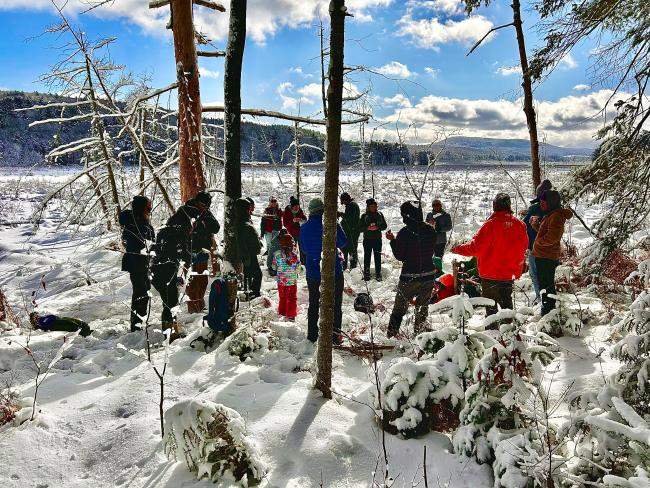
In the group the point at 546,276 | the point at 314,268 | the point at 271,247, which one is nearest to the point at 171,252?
the point at 314,268

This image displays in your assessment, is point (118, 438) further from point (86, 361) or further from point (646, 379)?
point (646, 379)

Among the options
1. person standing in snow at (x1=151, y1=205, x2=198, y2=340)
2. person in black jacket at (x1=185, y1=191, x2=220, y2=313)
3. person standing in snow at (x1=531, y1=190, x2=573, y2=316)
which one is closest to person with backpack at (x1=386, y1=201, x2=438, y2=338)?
person standing in snow at (x1=531, y1=190, x2=573, y2=316)

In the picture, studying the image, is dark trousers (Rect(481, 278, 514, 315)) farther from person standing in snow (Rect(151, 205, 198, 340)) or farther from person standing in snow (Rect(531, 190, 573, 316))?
person standing in snow (Rect(151, 205, 198, 340))

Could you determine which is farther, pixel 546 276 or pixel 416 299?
pixel 546 276

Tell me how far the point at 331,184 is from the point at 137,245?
309cm

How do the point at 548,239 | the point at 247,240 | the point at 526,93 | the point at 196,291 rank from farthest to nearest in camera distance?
1. the point at 526,93
2. the point at 196,291
3. the point at 247,240
4. the point at 548,239

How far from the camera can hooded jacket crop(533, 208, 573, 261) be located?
4805 millimetres

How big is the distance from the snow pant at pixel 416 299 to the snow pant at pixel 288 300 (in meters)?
1.49

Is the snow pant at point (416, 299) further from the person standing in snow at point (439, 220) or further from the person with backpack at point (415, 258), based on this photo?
the person standing in snow at point (439, 220)

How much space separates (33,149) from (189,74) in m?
64.8

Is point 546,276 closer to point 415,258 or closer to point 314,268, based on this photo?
point 415,258

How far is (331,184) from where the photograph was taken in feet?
10.2

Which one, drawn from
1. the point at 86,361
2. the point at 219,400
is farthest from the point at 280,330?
the point at 86,361

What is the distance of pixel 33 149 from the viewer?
55188mm
